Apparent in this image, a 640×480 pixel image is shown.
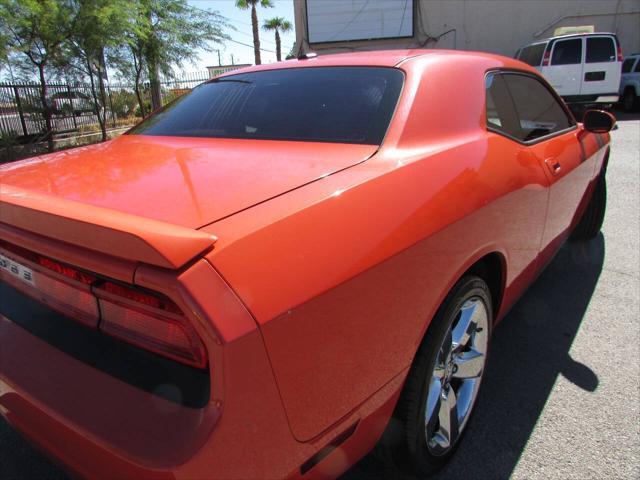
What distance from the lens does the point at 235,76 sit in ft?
8.87

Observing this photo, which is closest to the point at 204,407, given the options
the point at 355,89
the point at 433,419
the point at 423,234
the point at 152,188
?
the point at 152,188

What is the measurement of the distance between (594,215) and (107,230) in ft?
13.6

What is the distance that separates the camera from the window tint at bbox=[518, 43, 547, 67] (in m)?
13.0

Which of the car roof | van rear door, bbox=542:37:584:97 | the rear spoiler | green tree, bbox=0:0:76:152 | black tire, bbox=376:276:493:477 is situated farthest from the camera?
van rear door, bbox=542:37:584:97

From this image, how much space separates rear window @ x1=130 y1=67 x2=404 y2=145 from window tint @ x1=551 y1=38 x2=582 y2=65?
41.0 feet

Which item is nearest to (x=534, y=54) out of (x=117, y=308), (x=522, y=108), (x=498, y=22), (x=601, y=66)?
(x=601, y=66)

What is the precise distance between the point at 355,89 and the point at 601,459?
72.6 inches

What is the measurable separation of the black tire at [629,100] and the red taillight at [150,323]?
58.6 ft

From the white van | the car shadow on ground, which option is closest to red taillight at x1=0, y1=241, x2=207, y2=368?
the car shadow on ground

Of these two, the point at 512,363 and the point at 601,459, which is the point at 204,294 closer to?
the point at 601,459

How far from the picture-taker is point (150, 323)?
1139 mm

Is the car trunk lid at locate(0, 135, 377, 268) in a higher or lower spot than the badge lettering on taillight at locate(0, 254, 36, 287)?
higher

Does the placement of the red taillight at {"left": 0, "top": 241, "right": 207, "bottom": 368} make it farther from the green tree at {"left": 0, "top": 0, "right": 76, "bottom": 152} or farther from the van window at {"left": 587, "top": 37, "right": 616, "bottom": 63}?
the van window at {"left": 587, "top": 37, "right": 616, "bottom": 63}

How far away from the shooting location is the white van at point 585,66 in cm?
1234
